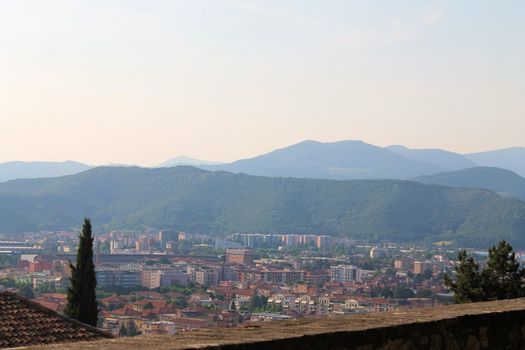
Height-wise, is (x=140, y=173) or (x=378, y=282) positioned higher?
(x=140, y=173)

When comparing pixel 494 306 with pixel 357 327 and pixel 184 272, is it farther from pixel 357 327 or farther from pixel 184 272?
pixel 184 272

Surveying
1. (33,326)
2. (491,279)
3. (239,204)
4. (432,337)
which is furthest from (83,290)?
(239,204)

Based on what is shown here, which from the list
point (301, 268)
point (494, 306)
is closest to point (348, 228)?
point (301, 268)

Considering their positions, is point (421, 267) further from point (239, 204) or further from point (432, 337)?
point (432, 337)

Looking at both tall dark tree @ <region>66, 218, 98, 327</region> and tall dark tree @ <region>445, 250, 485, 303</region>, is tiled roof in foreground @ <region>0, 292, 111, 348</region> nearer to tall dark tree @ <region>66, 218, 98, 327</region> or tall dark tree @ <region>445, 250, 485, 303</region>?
tall dark tree @ <region>445, 250, 485, 303</region>

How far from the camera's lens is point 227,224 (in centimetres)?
17475

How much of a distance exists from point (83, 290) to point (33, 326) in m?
8.27

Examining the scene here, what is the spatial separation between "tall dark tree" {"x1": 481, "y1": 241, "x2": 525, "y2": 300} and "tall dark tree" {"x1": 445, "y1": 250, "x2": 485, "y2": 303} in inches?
4.7

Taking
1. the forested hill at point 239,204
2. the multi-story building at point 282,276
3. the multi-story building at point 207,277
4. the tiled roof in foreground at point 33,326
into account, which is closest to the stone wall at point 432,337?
the tiled roof in foreground at point 33,326

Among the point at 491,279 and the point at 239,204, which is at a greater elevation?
the point at 239,204

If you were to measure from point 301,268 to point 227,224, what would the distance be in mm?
59722

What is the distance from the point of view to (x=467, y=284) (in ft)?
51.0

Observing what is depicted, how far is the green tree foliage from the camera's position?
49.4 ft

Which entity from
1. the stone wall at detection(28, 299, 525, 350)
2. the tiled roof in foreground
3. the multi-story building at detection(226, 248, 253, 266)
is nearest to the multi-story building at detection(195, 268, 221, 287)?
the multi-story building at detection(226, 248, 253, 266)
